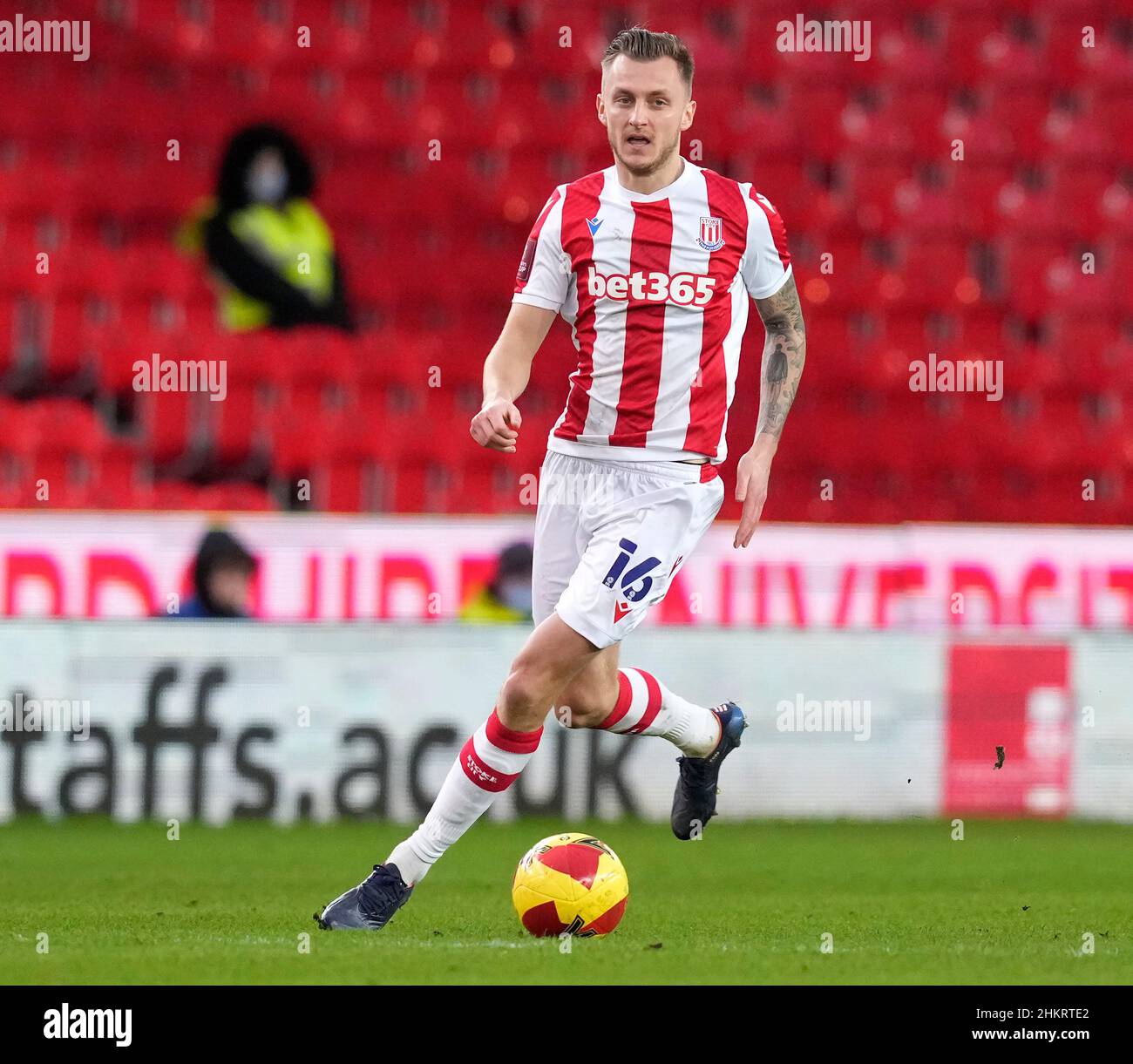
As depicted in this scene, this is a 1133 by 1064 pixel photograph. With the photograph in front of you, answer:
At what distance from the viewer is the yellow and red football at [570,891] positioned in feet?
15.3

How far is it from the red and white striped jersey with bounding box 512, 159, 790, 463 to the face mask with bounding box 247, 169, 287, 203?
232 inches

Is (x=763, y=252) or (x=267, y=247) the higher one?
(x=267, y=247)

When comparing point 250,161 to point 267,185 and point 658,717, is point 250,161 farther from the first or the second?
point 658,717

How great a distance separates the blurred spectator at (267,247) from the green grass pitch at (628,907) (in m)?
3.54

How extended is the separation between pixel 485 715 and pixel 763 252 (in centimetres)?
335

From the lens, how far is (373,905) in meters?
4.66

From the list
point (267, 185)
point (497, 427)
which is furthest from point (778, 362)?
point (267, 185)

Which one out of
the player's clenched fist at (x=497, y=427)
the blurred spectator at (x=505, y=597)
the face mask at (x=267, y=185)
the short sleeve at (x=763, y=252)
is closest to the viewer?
the player's clenched fist at (x=497, y=427)

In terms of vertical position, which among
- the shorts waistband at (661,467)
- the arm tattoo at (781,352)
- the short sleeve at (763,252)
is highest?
the short sleeve at (763,252)

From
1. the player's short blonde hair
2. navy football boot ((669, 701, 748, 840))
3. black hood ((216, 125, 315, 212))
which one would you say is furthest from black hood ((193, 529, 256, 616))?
the player's short blonde hair

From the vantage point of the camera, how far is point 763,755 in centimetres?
810

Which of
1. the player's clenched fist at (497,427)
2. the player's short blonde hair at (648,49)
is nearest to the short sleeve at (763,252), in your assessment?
the player's short blonde hair at (648,49)

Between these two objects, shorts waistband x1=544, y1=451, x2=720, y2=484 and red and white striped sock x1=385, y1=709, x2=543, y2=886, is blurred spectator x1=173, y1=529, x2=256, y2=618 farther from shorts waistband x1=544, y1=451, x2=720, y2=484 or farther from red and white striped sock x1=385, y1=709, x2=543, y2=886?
red and white striped sock x1=385, y1=709, x2=543, y2=886

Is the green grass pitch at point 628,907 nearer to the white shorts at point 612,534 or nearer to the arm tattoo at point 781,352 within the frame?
the white shorts at point 612,534
